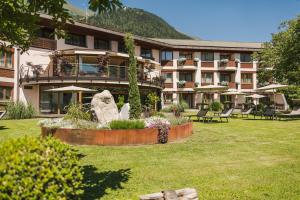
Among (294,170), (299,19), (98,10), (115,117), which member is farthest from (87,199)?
(299,19)

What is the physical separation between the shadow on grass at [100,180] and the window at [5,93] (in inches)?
902

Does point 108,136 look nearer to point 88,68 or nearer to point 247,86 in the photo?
point 88,68

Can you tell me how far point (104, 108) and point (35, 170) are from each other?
12.0m

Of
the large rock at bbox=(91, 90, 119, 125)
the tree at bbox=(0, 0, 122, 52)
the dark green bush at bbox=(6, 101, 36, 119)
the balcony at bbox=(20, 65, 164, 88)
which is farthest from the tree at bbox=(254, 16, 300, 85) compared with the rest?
the tree at bbox=(0, 0, 122, 52)

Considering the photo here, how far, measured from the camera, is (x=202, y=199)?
19.9ft

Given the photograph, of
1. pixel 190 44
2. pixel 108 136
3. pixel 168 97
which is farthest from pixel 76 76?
pixel 190 44

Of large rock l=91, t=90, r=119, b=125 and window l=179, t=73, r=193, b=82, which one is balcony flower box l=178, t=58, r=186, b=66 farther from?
large rock l=91, t=90, r=119, b=125

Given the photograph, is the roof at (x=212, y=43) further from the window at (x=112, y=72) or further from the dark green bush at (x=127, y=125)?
the dark green bush at (x=127, y=125)

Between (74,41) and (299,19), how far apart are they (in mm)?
20847

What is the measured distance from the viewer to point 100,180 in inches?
288

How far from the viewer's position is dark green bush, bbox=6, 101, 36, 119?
26.1 metres

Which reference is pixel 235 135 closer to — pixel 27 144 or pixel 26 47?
pixel 26 47

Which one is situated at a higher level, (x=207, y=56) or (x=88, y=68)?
(x=207, y=56)

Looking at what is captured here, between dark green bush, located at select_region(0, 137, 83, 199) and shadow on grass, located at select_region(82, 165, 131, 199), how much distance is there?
1.98m
